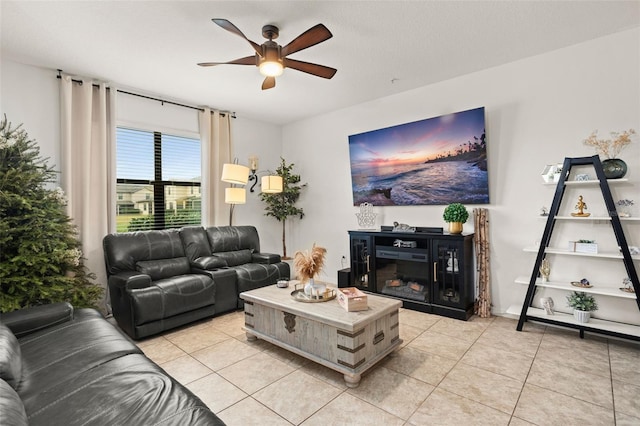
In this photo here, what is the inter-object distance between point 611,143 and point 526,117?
2.53 feet

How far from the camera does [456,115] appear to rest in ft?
12.2

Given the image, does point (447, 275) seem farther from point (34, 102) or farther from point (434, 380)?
point (34, 102)

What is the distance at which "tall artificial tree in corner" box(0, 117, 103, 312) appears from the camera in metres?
2.64

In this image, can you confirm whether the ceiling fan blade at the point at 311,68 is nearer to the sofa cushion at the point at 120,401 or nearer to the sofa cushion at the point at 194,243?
the sofa cushion at the point at 120,401

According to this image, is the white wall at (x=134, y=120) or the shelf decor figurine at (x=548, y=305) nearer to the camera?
the shelf decor figurine at (x=548, y=305)

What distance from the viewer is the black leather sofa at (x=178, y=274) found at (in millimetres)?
3088

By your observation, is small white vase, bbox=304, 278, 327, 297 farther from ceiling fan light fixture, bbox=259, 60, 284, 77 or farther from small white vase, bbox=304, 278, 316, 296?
ceiling fan light fixture, bbox=259, 60, 284, 77

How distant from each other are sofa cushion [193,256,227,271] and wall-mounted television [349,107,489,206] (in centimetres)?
216

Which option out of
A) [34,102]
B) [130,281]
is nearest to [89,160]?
[34,102]

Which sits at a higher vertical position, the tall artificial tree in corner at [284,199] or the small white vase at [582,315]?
the tall artificial tree in corner at [284,199]

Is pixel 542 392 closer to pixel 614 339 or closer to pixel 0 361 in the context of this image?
pixel 614 339

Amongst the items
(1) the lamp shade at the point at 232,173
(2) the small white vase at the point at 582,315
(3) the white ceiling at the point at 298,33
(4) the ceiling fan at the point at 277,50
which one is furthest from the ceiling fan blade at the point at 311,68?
(2) the small white vase at the point at 582,315

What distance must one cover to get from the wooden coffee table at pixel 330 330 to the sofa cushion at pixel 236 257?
4.46 ft

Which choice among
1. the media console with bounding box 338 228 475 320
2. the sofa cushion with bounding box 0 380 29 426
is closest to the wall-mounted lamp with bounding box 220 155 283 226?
the media console with bounding box 338 228 475 320
